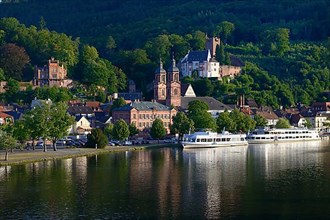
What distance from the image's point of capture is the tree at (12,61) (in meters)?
102

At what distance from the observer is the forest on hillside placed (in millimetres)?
106375

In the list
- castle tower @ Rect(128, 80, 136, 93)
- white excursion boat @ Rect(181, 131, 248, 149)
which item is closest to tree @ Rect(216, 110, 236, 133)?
white excursion boat @ Rect(181, 131, 248, 149)

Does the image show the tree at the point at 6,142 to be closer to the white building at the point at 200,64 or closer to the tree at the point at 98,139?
the tree at the point at 98,139

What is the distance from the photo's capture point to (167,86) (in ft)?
325

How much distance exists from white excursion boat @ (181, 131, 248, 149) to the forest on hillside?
1010 inches

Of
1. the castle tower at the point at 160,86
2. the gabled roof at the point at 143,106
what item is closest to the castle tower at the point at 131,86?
the castle tower at the point at 160,86

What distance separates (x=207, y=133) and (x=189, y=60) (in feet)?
120

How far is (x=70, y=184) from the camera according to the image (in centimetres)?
4503

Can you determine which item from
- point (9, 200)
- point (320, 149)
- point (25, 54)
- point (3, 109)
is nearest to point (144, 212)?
point (9, 200)

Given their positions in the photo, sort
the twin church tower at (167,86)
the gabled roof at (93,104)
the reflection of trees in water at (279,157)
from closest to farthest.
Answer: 1. the reflection of trees in water at (279,157)
2. the gabled roof at (93,104)
3. the twin church tower at (167,86)

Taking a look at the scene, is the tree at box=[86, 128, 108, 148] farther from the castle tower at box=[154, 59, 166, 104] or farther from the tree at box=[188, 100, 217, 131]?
the castle tower at box=[154, 59, 166, 104]

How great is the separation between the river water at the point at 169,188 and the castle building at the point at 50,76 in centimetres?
3913

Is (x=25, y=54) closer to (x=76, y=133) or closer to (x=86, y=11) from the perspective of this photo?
(x=76, y=133)

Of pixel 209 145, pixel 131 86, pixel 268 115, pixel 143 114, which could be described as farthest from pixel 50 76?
pixel 209 145
